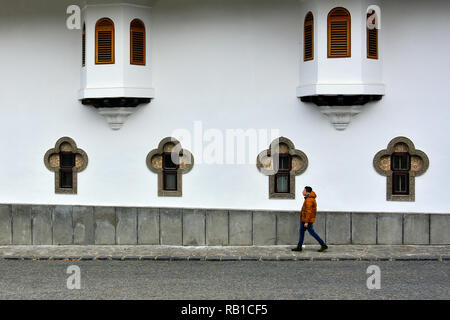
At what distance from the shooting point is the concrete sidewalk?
15750 mm

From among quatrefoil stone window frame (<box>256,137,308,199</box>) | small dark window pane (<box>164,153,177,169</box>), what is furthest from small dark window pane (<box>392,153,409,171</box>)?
small dark window pane (<box>164,153,177,169</box>)

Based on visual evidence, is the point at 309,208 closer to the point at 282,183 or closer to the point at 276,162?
the point at 282,183

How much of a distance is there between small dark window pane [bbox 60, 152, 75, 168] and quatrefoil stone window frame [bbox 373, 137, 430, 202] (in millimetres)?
7580

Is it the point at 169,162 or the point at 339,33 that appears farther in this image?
the point at 169,162

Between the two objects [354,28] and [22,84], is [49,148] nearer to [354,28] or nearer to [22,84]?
[22,84]

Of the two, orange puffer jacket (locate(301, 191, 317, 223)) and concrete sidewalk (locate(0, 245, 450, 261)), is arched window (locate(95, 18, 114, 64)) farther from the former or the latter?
orange puffer jacket (locate(301, 191, 317, 223))

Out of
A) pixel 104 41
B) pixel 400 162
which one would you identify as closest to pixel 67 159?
pixel 104 41

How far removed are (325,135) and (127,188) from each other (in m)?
5.09

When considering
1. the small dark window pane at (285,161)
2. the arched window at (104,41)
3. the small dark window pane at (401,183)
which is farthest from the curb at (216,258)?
the arched window at (104,41)

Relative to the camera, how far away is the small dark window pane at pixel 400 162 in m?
17.1

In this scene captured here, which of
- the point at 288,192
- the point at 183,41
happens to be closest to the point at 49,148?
the point at 183,41

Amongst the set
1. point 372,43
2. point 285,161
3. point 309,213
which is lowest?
point 309,213

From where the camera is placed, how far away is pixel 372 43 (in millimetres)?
16766

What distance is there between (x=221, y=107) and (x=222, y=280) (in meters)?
5.46
